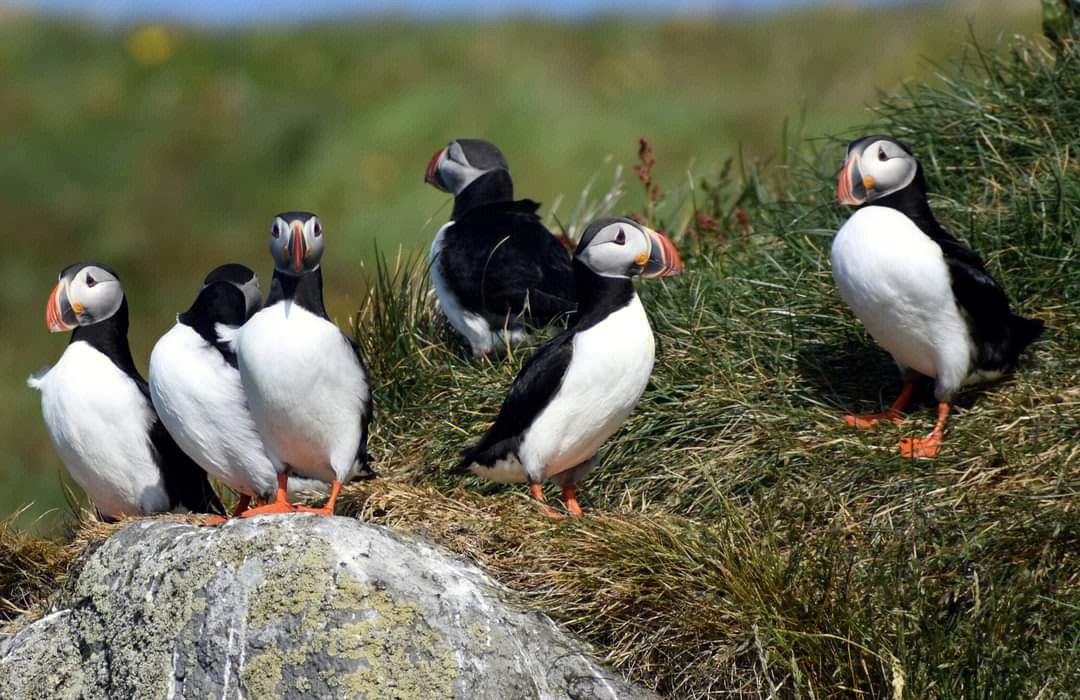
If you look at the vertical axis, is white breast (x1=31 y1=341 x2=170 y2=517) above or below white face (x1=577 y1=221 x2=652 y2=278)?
below

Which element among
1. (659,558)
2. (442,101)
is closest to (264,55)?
(442,101)

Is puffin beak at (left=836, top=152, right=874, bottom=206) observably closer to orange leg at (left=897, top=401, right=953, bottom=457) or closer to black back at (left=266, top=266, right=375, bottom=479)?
orange leg at (left=897, top=401, right=953, bottom=457)

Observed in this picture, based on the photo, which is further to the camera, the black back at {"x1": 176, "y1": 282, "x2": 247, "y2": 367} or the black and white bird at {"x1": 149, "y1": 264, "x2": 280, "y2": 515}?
the black back at {"x1": 176, "y1": 282, "x2": 247, "y2": 367}

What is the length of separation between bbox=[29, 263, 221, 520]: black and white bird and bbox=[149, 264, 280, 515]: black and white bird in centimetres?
26

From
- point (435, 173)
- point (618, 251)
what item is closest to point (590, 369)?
point (618, 251)

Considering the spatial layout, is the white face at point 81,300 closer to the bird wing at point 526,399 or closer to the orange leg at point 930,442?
the bird wing at point 526,399

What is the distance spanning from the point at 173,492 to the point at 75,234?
12161 mm

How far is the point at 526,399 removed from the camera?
516 centimetres

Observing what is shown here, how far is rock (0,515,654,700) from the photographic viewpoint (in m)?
4.36

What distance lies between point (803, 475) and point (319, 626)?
1739 millimetres

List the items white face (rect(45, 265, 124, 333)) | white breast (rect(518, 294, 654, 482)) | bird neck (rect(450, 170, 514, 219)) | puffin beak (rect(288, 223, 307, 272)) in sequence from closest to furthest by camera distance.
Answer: puffin beak (rect(288, 223, 307, 272))
white breast (rect(518, 294, 654, 482))
white face (rect(45, 265, 124, 333))
bird neck (rect(450, 170, 514, 219))

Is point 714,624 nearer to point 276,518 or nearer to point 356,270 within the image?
point 276,518

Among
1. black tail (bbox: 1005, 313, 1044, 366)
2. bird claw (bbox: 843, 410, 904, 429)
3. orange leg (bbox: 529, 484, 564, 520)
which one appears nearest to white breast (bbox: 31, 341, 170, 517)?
orange leg (bbox: 529, 484, 564, 520)

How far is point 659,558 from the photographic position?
4.65 metres
